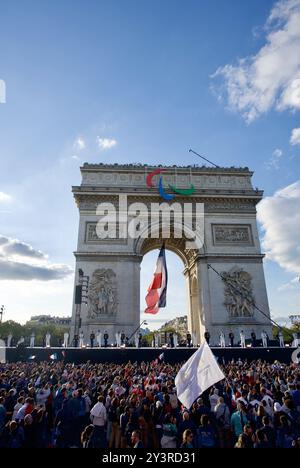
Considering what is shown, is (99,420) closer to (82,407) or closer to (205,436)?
(82,407)

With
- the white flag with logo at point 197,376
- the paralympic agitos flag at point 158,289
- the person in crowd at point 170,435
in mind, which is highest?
the paralympic agitos flag at point 158,289

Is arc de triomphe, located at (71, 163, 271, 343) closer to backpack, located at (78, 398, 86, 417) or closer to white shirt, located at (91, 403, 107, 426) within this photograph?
backpack, located at (78, 398, 86, 417)

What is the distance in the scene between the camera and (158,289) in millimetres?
18875

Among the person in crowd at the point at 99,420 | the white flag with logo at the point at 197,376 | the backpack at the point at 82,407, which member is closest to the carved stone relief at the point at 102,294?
the backpack at the point at 82,407

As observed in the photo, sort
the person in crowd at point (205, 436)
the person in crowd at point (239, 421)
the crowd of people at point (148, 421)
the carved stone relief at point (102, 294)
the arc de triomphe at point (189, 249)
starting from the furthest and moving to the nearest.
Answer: the arc de triomphe at point (189, 249), the carved stone relief at point (102, 294), the person in crowd at point (239, 421), the person in crowd at point (205, 436), the crowd of people at point (148, 421)

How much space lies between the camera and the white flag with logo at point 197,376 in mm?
5867

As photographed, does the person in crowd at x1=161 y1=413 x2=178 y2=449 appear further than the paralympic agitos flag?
No

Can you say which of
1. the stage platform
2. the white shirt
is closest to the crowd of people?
the white shirt

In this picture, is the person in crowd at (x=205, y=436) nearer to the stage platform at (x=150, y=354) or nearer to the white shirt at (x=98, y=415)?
the white shirt at (x=98, y=415)

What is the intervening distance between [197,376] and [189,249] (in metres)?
24.4

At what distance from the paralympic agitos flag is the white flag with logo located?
39.6 feet

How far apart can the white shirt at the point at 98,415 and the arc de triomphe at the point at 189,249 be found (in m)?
18.3

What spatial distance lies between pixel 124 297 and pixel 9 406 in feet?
60.4

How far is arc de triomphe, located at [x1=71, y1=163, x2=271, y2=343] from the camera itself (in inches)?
1009
